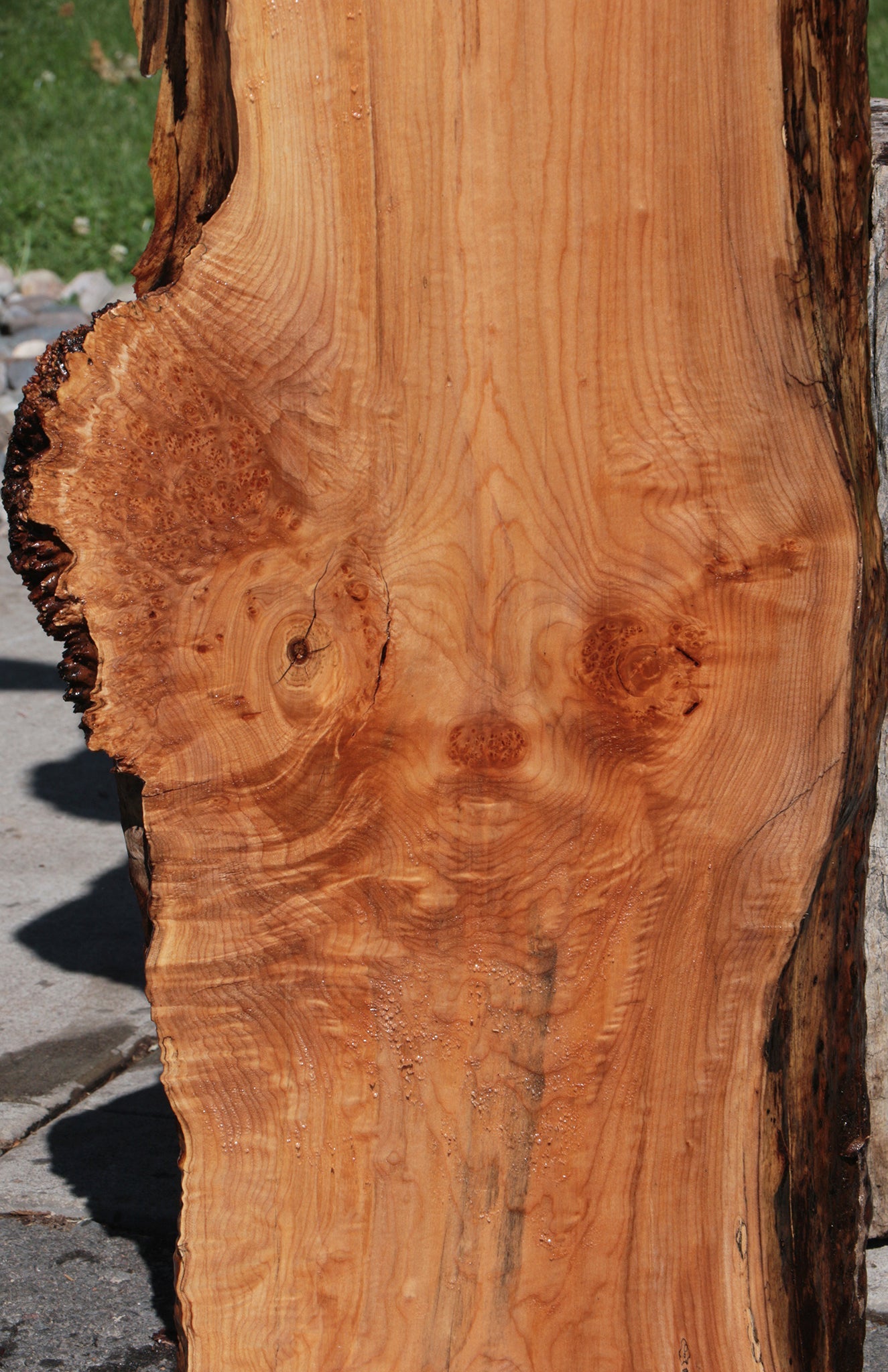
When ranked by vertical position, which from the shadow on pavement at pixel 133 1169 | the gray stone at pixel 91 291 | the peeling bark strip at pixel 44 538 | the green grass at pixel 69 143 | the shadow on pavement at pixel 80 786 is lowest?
the shadow on pavement at pixel 133 1169

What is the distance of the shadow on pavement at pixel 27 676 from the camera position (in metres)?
4.89

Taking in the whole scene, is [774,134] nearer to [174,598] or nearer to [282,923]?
[174,598]

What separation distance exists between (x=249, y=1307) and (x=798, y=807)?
0.83 meters

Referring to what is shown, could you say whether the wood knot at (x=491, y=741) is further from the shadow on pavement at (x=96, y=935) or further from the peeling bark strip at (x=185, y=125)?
the shadow on pavement at (x=96, y=935)

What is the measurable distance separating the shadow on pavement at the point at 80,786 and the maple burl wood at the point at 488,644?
2.37 metres

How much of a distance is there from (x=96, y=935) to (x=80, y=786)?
0.94m

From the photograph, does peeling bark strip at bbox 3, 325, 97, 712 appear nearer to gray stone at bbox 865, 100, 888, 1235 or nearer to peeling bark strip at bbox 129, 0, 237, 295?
peeling bark strip at bbox 129, 0, 237, 295

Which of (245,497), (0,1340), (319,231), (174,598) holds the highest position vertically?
(319,231)

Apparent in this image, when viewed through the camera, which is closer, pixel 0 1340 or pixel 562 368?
pixel 562 368

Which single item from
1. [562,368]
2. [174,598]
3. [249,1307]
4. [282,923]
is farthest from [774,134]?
[249,1307]

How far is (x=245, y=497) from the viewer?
4.90 ft

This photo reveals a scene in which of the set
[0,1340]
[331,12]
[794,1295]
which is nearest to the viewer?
[331,12]

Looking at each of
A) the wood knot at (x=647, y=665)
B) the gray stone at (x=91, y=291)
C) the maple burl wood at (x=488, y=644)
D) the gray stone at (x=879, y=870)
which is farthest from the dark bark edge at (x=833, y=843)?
the gray stone at (x=91, y=291)

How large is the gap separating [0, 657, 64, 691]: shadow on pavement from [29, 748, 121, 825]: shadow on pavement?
545mm
